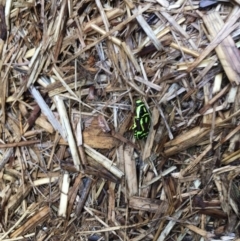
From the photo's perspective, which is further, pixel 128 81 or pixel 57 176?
pixel 57 176

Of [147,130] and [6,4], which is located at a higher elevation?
[6,4]

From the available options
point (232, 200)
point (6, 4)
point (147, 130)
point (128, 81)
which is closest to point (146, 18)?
point (128, 81)

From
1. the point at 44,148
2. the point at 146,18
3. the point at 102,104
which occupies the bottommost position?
the point at 44,148

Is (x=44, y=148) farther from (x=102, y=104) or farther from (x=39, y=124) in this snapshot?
(x=102, y=104)
